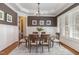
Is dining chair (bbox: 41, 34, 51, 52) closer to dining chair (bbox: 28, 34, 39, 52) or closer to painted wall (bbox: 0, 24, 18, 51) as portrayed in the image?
dining chair (bbox: 28, 34, 39, 52)

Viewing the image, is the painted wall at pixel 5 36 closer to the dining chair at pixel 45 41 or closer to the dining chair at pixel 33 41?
the dining chair at pixel 33 41

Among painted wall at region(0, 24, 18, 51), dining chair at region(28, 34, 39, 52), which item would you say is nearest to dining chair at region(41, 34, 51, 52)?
dining chair at region(28, 34, 39, 52)

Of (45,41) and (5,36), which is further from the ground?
(5,36)

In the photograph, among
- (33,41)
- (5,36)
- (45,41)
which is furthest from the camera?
(5,36)

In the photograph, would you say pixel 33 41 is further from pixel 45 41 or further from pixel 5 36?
pixel 5 36

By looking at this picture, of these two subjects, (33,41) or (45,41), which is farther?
(45,41)

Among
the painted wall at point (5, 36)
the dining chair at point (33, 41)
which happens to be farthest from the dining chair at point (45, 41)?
the painted wall at point (5, 36)

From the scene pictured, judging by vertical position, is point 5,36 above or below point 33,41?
A: above

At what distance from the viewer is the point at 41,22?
37.1ft

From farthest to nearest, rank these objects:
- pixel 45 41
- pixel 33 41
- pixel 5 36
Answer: pixel 5 36 → pixel 45 41 → pixel 33 41

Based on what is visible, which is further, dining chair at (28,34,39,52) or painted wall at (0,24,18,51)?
painted wall at (0,24,18,51)

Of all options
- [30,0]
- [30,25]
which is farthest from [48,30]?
[30,0]

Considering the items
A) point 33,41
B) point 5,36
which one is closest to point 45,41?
point 33,41

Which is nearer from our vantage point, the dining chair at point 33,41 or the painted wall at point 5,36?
the dining chair at point 33,41
